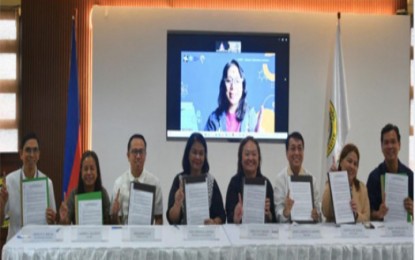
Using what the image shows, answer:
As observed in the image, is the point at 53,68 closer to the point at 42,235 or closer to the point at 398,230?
the point at 42,235

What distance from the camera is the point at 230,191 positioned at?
11.4 feet

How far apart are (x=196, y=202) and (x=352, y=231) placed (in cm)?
97

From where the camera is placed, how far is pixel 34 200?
10.1 ft

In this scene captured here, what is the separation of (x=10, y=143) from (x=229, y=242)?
3.43 meters

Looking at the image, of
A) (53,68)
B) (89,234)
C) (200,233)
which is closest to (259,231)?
(200,233)

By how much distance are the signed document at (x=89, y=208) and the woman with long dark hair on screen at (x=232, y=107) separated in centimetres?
237

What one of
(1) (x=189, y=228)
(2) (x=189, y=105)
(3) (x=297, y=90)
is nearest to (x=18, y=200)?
(1) (x=189, y=228)

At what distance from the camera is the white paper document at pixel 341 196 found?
3159 mm

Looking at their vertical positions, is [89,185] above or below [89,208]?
above

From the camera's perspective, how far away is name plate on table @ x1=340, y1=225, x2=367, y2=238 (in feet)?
9.75

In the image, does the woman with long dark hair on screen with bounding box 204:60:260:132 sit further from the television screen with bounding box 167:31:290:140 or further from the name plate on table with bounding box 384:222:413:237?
the name plate on table with bounding box 384:222:413:237

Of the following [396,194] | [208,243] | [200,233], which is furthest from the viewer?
[396,194]

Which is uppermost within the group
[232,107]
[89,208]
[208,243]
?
[232,107]

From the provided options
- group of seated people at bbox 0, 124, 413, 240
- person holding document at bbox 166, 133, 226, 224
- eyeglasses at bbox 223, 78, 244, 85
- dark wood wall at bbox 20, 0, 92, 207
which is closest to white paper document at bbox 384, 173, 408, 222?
group of seated people at bbox 0, 124, 413, 240
